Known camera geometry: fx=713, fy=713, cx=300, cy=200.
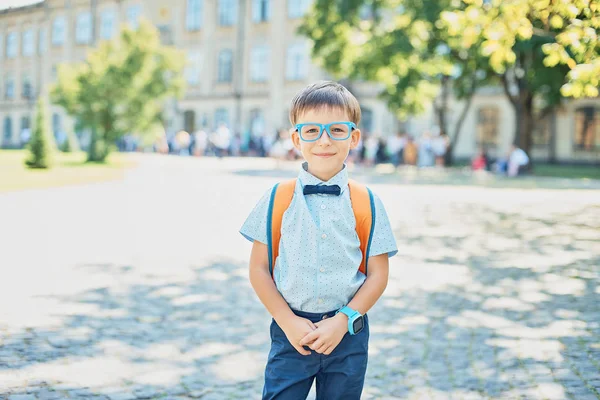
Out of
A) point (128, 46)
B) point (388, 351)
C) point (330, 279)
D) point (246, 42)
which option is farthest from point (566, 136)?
point (330, 279)

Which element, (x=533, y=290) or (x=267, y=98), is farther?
(x=267, y=98)

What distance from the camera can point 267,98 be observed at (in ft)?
142

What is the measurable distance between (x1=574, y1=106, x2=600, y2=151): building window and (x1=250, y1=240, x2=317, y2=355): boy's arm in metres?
37.8

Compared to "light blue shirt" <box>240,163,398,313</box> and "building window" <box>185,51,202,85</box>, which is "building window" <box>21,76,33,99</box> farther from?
"light blue shirt" <box>240,163,398,313</box>

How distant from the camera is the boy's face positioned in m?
2.37

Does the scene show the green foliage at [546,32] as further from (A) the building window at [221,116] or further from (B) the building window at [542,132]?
(A) the building window at [221,116]

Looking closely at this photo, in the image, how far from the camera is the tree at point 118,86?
2616cm

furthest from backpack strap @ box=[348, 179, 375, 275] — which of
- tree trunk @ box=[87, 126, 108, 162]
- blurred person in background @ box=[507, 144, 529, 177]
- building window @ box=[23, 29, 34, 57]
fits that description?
building window @ box=[23, 29, 34, 57]

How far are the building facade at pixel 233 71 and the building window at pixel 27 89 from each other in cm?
9

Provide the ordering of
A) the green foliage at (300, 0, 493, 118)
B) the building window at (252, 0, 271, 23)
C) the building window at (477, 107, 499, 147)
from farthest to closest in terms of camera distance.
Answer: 1. the building window at (252, 0, 271, 23)
2. the building window at (477, 107, 499, 147)
3. the green foliage at (300, 0, 493, 118)

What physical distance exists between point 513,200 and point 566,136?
2333 cm

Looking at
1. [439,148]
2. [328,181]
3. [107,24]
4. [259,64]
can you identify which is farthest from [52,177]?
[107,24]

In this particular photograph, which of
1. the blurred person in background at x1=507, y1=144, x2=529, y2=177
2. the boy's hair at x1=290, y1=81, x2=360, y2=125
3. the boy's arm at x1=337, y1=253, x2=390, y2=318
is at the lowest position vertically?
the blurred person in background at x1=507, y1=144, x2=529, y2=177

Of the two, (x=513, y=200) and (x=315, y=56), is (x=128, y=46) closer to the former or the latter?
(x=315, y=56)
